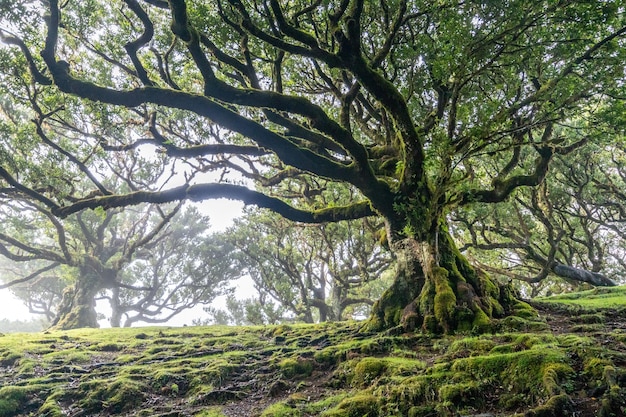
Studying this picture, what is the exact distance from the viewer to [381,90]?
25.0ft

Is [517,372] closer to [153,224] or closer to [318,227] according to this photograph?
[318,227]

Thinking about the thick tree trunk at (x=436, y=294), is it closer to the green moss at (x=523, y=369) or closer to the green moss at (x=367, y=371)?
the green moss at (x=367, y=371)

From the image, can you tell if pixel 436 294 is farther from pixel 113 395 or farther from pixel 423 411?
pixel 113 395

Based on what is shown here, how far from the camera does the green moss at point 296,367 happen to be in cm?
691

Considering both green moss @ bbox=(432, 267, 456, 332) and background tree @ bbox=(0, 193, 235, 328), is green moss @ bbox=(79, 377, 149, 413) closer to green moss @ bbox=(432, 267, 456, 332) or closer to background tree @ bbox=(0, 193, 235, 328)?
green moss @ bbox=(432, 267, 456, 332)

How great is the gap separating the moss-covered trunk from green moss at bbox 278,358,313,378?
1622 centimetres

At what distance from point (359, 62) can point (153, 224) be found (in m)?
27.4

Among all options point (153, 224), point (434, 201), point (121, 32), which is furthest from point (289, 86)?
point (153, 224)

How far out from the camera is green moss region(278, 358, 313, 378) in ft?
22.7

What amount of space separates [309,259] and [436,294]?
13.5 metres

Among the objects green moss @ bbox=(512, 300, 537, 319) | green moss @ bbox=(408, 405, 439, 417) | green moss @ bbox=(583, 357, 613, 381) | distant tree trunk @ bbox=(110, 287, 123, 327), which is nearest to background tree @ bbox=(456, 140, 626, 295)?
green moss @ bbox=(512, 300, 537, 319)

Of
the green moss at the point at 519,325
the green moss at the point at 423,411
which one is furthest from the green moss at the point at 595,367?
the green moss at the point at 519,325

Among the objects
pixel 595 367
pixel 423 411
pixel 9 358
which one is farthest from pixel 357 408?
pixel 9 358

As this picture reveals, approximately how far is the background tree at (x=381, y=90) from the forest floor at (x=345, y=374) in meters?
1.57
